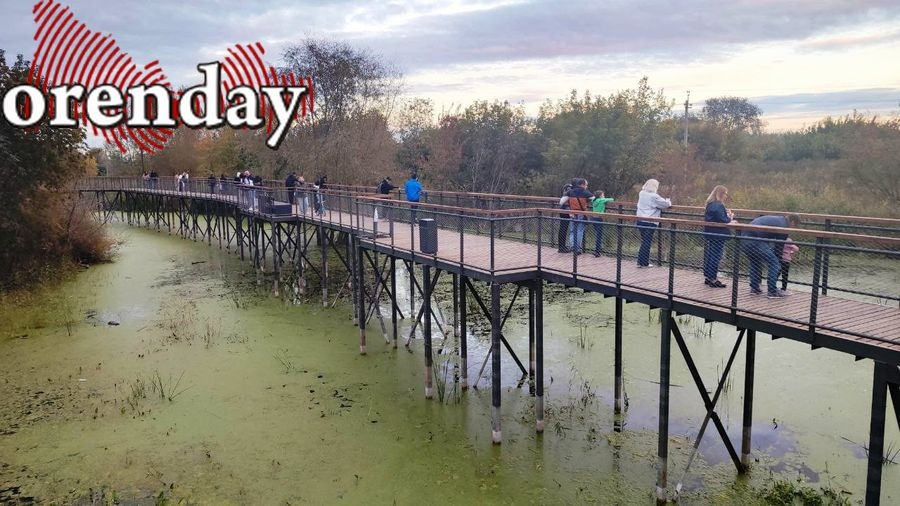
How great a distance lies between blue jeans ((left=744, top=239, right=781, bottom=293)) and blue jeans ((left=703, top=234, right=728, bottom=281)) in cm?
30

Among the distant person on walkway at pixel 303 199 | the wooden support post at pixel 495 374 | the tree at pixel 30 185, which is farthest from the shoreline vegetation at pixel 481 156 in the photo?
the wooden support post at pixel 495 374

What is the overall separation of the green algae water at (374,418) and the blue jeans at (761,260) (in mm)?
2635

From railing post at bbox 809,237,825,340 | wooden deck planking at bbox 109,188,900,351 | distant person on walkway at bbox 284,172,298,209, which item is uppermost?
distant person on walkway at bbox 284,172,298,209

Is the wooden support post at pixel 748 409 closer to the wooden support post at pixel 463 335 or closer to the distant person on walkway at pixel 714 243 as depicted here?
the distant person on walkway at pixel 714 243

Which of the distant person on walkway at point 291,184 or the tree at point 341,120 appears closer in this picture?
the distant person on walkway at point 291,184

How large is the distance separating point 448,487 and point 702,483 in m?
3.11

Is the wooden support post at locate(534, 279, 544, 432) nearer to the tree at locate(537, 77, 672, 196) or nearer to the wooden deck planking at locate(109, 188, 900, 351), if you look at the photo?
the wooden deck planking at locate(109, 188, 900, 351)

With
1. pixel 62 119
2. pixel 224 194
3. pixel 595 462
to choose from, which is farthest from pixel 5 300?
pixel 595 462

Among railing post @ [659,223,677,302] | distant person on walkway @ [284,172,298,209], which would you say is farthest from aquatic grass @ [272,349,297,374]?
distant person on walkway @ [284,172,298,209]

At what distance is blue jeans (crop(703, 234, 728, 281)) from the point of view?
6.87 m

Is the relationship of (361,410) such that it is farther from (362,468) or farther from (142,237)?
(142,237)

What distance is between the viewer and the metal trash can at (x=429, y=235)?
10.1m

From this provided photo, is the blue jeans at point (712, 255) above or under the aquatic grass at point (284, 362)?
above

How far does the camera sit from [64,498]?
740 centimetres
